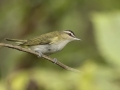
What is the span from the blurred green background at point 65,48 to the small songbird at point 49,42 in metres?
0.22

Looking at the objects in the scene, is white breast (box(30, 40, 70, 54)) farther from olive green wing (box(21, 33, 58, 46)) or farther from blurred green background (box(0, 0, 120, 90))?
blurred green background (box(0, 0, 120, 90))

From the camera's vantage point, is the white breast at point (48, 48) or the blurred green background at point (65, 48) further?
the white breast at point (48, 48)

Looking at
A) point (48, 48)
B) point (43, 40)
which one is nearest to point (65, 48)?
point (48, 48)

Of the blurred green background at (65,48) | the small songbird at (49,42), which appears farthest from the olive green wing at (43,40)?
the blurred green background at (65,48)

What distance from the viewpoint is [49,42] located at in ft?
15.5

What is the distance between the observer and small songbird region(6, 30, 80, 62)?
4398mm

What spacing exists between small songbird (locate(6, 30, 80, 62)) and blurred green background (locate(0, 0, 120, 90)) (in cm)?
22

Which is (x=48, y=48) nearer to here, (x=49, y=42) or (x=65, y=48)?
(x=49, y=42)

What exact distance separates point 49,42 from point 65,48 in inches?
33.3

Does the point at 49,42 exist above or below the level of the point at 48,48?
above

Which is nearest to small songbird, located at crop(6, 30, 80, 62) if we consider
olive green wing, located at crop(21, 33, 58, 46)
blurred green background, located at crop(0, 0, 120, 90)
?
olive green wing, located at crop(21, 33, 58, 46)

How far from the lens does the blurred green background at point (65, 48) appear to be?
95cm

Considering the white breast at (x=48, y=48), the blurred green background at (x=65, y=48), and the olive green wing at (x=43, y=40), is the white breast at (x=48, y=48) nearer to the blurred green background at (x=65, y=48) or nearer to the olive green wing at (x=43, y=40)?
the olive green wing at (x=43, y=40)

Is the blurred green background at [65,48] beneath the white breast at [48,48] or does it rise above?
beneath
